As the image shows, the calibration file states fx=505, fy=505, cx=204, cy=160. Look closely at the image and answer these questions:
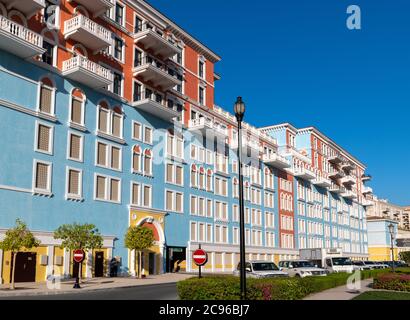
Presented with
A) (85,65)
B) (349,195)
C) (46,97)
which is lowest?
(349,195)

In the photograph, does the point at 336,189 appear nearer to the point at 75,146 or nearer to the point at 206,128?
the point at 206,128

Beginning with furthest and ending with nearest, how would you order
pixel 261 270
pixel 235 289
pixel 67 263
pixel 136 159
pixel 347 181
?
A: 1. pixel 347 181
2. pixel 136 159
3. pixel 67 263
4. pixel 261 270
5. pixel 235 289

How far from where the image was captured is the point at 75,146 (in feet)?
124

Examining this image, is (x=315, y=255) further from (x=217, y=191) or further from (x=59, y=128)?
(x=59, y=128)

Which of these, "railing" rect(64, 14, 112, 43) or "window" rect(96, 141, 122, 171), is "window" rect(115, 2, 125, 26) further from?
"window" rect(96, 141, 122, 171)

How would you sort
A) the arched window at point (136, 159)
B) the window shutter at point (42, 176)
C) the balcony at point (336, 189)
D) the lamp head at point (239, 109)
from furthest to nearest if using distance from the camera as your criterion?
the balcony at point (336, 189) → the arched window at point (136, 159) → the window shutter at point (42, 176) → the lamp head at point (239, 109)

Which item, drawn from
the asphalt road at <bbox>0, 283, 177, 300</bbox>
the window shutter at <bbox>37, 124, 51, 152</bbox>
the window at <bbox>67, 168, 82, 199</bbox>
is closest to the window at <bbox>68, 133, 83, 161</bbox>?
the window at <bbox>67, 168, 82, 199</bbox>

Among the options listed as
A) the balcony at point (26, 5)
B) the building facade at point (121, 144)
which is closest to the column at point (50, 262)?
the building facade at point (121, 144)

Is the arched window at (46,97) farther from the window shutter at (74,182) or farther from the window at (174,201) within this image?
the window at (174,201)

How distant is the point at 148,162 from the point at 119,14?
1324 cm

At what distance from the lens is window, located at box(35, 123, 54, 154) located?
34812mm

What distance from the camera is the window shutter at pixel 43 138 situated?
115 ft

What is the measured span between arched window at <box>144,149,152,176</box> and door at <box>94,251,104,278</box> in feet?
29.9

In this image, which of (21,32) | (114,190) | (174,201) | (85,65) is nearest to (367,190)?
(174,201)
